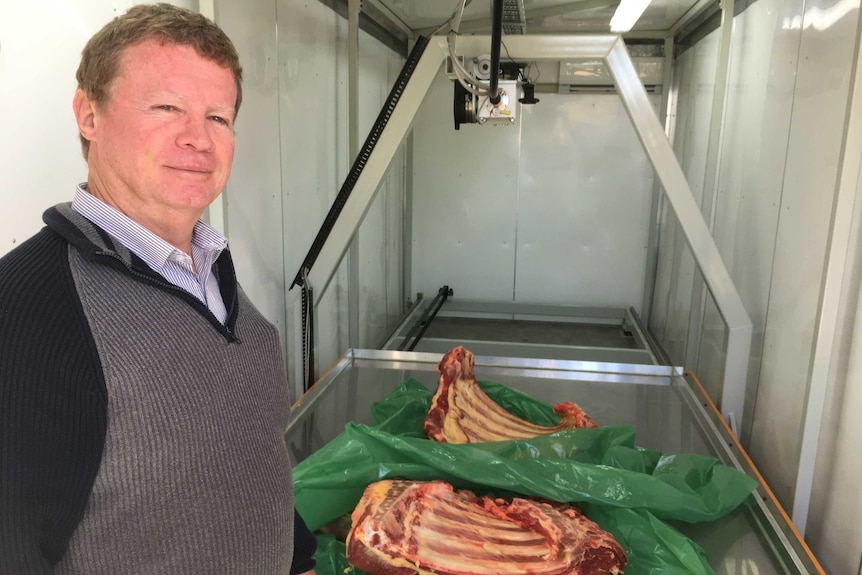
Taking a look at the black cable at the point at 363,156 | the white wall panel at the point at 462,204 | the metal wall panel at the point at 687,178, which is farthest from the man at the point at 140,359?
the white wall panel at the point at 462,204

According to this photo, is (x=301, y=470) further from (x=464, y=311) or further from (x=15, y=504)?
(x=464, y=311)

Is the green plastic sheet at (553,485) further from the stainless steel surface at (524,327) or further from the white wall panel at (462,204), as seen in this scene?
the white wall panel at (462,204)

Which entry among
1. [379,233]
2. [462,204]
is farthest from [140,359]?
[462,204]

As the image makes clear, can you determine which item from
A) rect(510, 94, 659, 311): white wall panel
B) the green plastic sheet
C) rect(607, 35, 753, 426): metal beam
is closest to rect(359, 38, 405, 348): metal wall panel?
rect(510, 94, 659, 311): white wall panel

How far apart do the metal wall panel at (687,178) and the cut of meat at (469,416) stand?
1.75m

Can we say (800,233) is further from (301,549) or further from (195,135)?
(195,135)

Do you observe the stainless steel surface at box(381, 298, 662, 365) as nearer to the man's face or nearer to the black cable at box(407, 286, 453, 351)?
the black cable at box(407, 286, 453, 351)

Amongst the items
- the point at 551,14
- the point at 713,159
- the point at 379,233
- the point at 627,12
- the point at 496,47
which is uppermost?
the point at 551,14

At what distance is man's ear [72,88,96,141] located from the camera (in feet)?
2.48

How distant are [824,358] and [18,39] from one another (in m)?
1.99

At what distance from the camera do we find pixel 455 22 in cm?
199

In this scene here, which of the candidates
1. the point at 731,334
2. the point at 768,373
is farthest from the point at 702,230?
the point at 768,373

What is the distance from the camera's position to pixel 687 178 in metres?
3.73

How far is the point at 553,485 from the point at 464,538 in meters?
0.25
